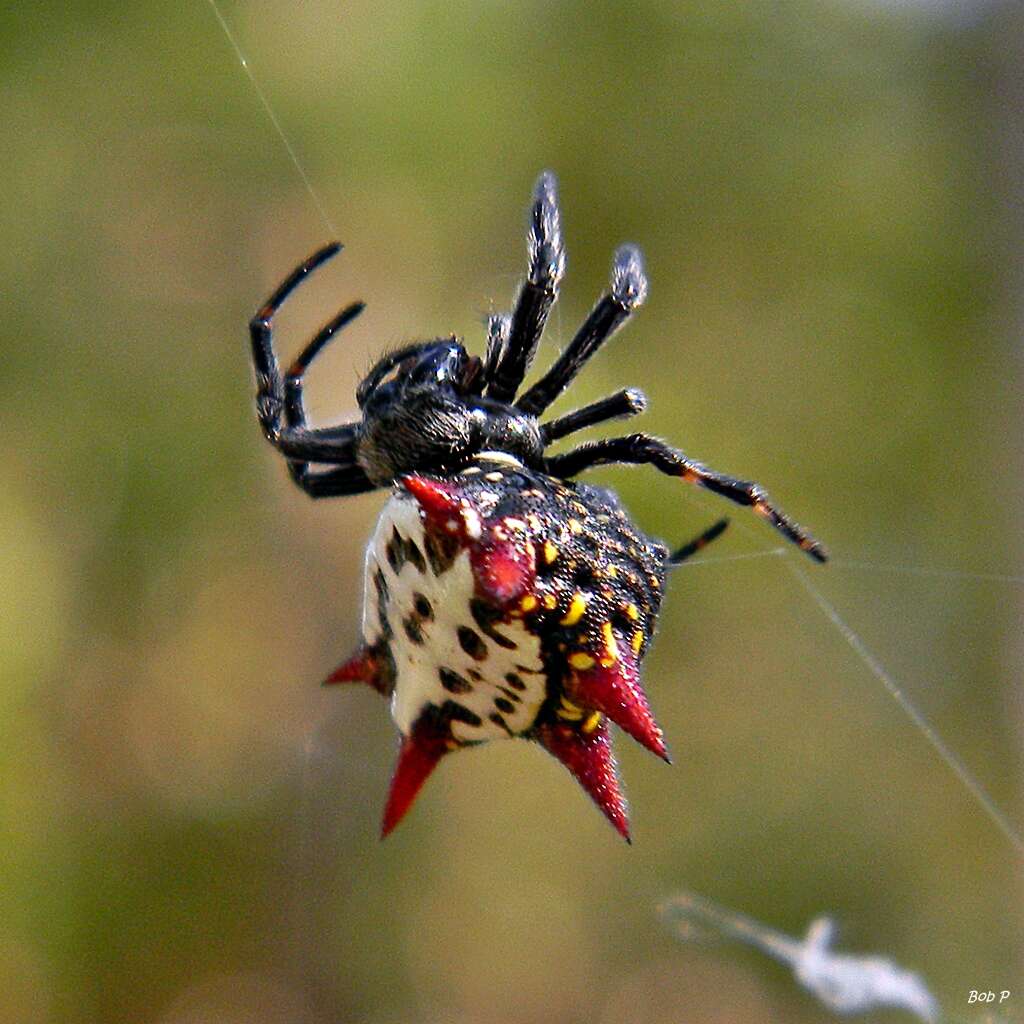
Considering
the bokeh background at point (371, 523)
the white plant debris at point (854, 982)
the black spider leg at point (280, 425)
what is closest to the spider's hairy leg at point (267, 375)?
the black spider leg at point (280, 425)

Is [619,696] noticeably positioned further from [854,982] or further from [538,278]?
[854,982]

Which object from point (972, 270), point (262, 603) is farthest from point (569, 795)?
point (972, 270)

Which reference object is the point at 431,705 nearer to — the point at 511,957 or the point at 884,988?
the point at 884,988

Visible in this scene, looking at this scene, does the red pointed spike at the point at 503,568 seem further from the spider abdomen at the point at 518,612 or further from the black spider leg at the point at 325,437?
the black spider leg at the point at 325,437

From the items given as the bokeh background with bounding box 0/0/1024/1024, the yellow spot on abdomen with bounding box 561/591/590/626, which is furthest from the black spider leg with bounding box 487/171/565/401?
the bokeh background with bounding box 0/0/1024/1024

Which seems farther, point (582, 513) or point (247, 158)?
point (247, 158)
